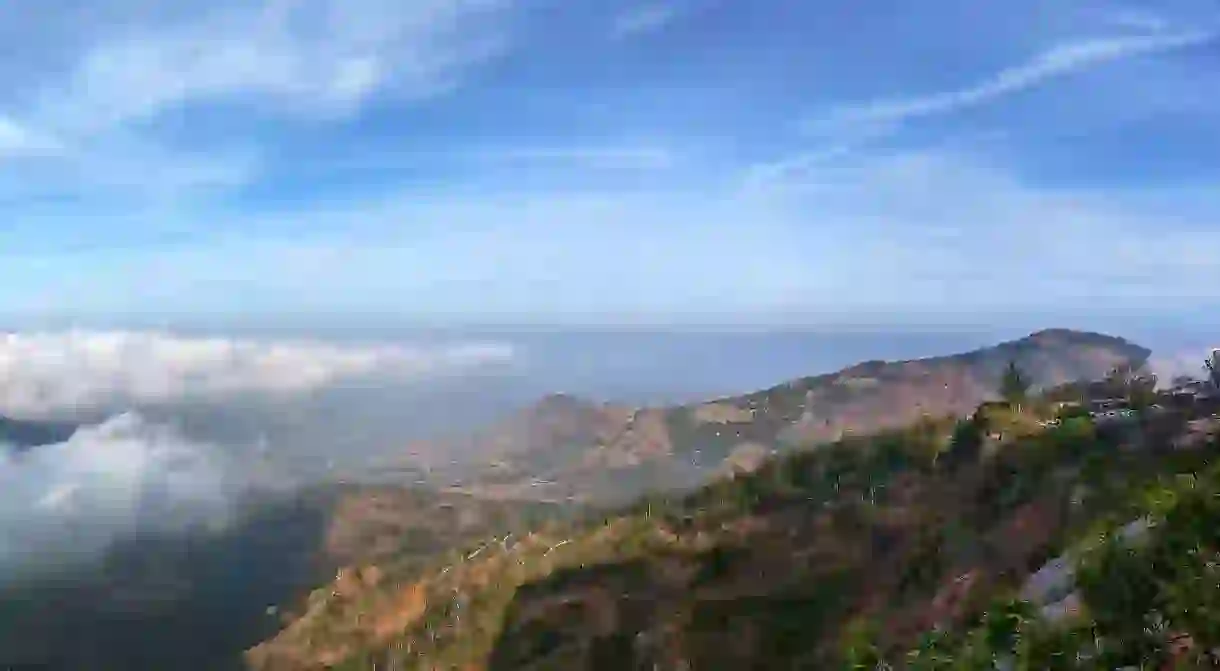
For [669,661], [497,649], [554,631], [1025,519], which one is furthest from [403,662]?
[1025,519]

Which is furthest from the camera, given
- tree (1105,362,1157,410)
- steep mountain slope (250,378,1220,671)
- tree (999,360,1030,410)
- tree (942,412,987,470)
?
tree (999,360,1030,410)

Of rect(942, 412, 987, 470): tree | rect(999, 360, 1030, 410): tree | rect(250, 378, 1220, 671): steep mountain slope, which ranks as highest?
rect(999, 360, 1030, 410): tree

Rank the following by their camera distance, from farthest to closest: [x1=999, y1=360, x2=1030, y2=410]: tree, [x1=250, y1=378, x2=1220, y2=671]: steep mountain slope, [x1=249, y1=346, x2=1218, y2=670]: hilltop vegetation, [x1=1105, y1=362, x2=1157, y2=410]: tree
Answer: [x1=999, y1=360, x2=1030, y2=410]: tree < [x1=1105, y1=362, x2=1157, y2=410]: tree < [x1=250, y1=378, x2=1220, y2=671]: steep mountain slope < [x1=249, y1=346, x2=1218, y2=670]: hilltop vegetation

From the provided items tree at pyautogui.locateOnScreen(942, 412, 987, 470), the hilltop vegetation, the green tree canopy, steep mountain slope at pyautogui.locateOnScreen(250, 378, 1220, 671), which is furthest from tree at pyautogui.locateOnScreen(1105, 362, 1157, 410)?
tree at pyautogui.locateOnScreen(942, 412, 987, 470)

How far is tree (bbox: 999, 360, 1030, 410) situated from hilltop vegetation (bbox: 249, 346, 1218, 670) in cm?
52

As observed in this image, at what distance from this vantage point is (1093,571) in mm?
25891

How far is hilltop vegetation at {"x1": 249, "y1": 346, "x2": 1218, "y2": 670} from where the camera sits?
66562 mm

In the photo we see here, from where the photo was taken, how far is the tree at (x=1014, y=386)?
129475mm

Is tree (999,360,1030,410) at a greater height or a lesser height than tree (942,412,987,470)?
greater

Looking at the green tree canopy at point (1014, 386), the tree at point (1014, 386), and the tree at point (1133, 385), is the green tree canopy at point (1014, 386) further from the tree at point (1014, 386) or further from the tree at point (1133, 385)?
the tree at point (1133, 385)

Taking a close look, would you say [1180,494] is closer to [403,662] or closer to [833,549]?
[833,549]

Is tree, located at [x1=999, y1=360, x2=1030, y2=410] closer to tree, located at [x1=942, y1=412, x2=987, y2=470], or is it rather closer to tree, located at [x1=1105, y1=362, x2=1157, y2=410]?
tree, located at [x1=942, y1=412, x2=987, y2=470]

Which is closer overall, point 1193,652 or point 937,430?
point 1193,652

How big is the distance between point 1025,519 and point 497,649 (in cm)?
9110
